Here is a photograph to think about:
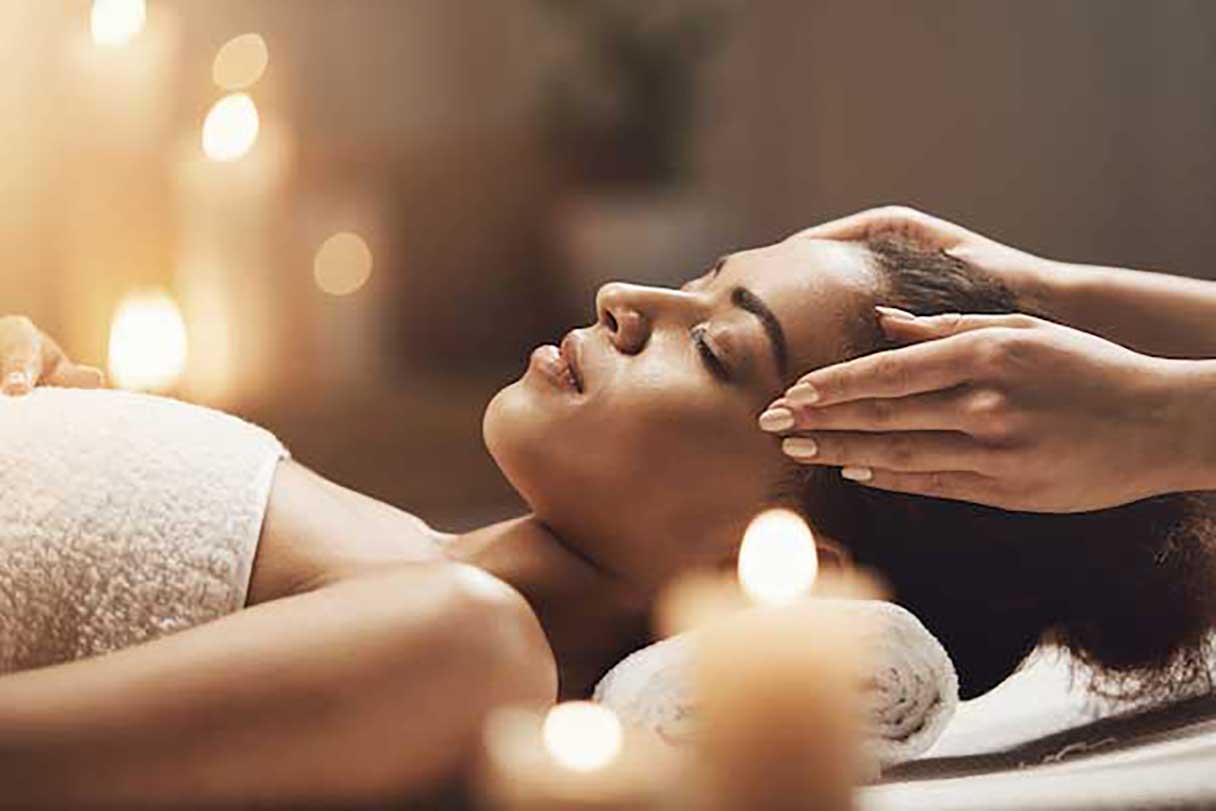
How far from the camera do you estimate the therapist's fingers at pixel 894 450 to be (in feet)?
4.62

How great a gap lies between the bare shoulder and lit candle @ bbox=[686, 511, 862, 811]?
→ 0.69m

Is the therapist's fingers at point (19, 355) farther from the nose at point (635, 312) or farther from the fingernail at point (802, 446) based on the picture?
the fingernail at point (802, 446)

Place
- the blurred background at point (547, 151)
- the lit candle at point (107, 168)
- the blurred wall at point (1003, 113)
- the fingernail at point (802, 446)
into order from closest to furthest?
the fingernail at point (802, 446) < the lit candle at point (107, 168) < the blurred background at point (547, 151) < the blurred wall at point (1003, 113)

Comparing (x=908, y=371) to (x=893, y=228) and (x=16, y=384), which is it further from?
(x=16, y=384)

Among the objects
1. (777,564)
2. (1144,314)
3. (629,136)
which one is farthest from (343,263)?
(777,564)

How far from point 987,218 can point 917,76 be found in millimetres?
332

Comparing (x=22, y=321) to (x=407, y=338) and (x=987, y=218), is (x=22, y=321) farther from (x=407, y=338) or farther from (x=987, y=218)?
(x=987, y=218)

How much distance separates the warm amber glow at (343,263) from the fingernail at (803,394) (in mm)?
2227

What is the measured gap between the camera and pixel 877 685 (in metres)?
1.43

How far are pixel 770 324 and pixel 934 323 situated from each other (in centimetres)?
14

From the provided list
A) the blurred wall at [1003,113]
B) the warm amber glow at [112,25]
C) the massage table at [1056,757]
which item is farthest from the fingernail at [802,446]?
the blurred wall at [1003,113]

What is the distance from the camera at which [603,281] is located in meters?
3.94

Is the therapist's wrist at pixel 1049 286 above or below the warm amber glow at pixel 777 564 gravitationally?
below

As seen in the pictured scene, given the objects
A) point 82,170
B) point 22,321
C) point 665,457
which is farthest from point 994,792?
point 82,170
